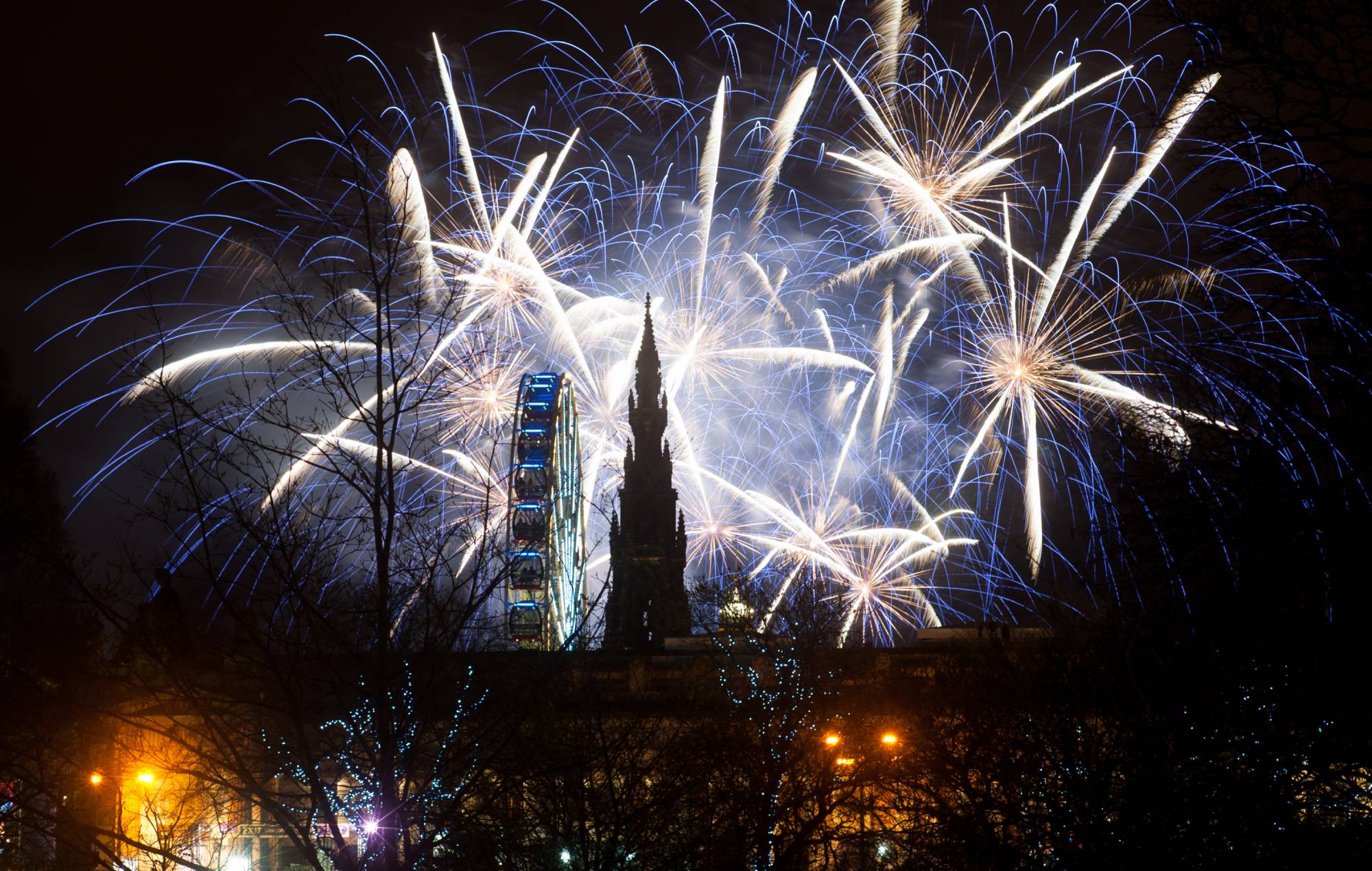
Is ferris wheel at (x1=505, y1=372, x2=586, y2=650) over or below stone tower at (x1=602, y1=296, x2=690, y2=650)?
below

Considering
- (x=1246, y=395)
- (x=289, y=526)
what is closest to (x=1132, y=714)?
(x=1246, y=395)

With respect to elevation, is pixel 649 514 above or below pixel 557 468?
above

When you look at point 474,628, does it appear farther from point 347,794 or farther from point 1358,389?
point 1358,389

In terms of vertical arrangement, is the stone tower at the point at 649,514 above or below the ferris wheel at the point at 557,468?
above

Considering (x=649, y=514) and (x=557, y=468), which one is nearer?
(x=557, y=468)

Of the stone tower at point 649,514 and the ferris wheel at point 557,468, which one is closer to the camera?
the ferris wheel at point 557,468

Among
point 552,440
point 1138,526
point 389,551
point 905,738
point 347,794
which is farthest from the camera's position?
point 552,440

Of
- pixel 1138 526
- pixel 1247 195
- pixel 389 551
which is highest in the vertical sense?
pixel 1247 195

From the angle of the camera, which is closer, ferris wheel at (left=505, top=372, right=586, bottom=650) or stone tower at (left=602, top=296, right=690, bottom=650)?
ferris wheel at (left=505, top=372, right=586, bottom=650)
